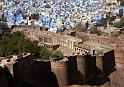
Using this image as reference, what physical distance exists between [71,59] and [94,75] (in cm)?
289

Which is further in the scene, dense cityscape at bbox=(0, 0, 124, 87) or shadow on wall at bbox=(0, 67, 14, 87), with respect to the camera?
dense cityscape at bbox=(0, 0, 124, 87)

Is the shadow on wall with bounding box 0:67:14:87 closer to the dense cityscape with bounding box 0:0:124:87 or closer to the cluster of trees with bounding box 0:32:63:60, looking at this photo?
the dense cityscape with bounding box 0:0:124:87

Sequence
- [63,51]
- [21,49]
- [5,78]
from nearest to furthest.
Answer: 1. [5,78]
2. [21,49]
3. [63,51]

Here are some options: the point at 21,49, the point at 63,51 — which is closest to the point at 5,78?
the point at 21,49

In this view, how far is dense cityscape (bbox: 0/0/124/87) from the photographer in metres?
28.1

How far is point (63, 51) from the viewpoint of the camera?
138ft

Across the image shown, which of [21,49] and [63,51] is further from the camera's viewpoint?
[63,51]

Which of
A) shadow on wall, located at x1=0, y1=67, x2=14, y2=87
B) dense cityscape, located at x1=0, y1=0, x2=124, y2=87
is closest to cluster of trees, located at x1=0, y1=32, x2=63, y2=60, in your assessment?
dense cityscape, located at x1=0, y1=0, x2=124, y2=87

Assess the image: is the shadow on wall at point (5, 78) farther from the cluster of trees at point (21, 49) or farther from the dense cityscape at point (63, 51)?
the cluster of trees at point (21, 49)

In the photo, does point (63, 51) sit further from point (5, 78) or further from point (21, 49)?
point (5, 78)

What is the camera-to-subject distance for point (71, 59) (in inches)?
1205

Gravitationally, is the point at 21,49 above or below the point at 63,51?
above

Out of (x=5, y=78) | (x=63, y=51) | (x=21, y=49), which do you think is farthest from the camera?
(x=63, y=51)

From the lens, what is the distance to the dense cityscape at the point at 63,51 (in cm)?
2811
